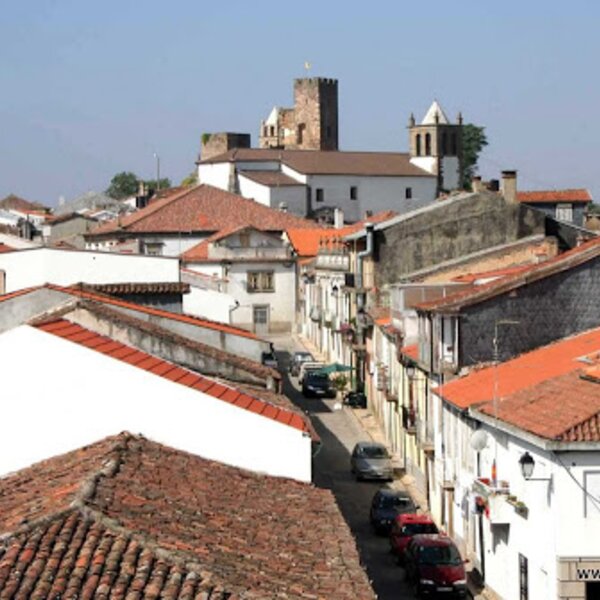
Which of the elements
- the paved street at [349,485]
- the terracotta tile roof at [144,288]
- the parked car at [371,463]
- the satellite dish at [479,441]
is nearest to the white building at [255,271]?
the paved street at [349,485]

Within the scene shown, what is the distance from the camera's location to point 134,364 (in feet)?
71.0

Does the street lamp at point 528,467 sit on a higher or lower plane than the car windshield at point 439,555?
higher

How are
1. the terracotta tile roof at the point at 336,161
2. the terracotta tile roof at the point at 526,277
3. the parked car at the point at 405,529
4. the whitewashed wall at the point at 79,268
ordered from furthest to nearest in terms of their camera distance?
the terracotta tile roof at the point at 336,161
the whitewashed wall at the point at 79,268
the terracotta tile roof at the point at 526,277
the parked car at the point at 405,529

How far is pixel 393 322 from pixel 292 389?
15.2m

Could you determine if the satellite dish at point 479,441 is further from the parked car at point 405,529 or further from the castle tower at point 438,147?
the castle tower at point 438,147

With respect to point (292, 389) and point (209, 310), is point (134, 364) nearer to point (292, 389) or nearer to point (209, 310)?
point (209, 310)

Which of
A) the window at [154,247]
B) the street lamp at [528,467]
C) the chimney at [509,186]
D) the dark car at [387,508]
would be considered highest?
the chimney at [509,186]

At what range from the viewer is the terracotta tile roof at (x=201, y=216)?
91062mm

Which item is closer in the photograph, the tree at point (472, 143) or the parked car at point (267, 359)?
the parked car at point (267, 359)

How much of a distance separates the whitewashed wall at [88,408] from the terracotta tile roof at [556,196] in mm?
73962

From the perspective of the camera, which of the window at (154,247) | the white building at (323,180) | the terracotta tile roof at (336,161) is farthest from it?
the terracotta tile roof at (336,161)

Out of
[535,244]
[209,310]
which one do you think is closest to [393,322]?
[535,244]

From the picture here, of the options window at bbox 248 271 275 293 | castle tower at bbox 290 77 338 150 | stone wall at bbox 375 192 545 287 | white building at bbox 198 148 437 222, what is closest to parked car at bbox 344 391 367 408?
stone wall at bbox 375 192 545 287

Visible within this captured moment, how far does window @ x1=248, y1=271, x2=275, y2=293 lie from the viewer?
8062cm
